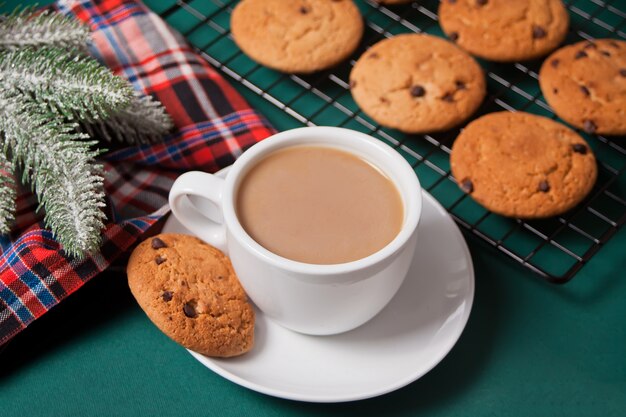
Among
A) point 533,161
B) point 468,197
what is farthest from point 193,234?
point 533,161

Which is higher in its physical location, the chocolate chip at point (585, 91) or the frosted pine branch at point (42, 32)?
the frosted pine branch at point (42, 32)

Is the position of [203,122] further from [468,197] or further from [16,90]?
[468,197]

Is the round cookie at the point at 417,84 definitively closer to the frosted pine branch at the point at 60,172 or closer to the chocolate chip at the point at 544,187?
the chocolate chip at the point at 544,187

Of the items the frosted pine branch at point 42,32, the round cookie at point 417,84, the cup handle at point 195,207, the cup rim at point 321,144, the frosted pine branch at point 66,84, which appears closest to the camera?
the cup rim at point 321,144

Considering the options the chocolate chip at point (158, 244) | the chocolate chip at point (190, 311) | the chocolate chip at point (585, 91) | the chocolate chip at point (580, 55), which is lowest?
the chocolate chip at point (585, 91)

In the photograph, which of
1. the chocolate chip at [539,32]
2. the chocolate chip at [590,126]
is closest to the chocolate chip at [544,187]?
the chocolate chip at [590,126]

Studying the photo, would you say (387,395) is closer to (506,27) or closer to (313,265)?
(313,265)
